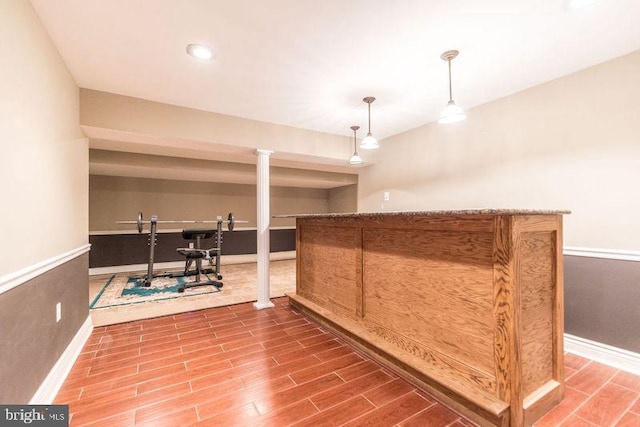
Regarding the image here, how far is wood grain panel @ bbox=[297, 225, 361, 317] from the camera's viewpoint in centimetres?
261

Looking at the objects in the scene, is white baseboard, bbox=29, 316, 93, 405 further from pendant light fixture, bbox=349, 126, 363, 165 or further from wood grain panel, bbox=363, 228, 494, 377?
pendant light fixture, bbox=349, 126, 363, 165

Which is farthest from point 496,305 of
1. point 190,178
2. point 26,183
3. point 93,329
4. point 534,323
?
point 190,178

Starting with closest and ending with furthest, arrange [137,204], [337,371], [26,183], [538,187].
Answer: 1. [26,183]
2. [337,371]
3. [538,187]
4. [137,204]

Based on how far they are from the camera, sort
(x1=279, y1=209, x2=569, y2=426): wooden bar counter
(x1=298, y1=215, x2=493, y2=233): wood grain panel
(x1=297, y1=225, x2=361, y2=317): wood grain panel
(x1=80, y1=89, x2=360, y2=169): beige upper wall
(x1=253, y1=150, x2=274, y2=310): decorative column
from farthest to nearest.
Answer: (x1=253, y1=150, x2=274, y2=310): decorative column → (x1=80, y1=89, x2=360, y2=169): beige upper wall → (x1=297, y1=225, x2=361, y2=317): wood grain panel → (x1=298, y1=215, x2=493, y2=233): wood grain panel → (x1=279, y1=209, x2=569, y2=426): wooden bar counter

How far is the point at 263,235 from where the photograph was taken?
3691 millimetres

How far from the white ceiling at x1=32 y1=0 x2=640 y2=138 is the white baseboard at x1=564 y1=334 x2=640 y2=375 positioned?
2.41m

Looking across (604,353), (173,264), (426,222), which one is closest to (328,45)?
(426,222)

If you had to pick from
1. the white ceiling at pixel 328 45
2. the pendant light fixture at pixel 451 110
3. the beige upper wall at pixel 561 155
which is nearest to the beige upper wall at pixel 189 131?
the white ceiling at pixel 328 45

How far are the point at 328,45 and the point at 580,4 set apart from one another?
1.64 m

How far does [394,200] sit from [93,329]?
4197 mm

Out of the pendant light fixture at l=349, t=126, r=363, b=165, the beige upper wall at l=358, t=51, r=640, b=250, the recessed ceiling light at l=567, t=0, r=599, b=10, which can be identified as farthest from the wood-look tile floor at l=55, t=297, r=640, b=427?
the recessed ceiling light at l=567, t=0, r=599, b=10

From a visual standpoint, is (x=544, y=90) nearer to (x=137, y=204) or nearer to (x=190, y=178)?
(x=190, y=178)

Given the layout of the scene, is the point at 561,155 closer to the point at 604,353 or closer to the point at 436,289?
the point at 604,353

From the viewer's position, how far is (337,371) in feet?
6.83
